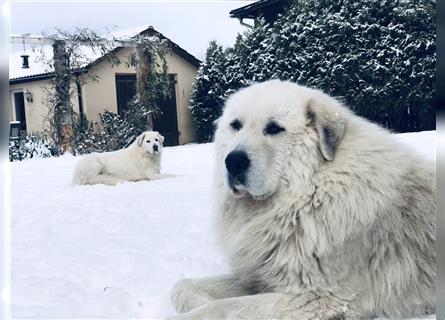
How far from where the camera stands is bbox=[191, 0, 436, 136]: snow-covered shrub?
2.09 metres

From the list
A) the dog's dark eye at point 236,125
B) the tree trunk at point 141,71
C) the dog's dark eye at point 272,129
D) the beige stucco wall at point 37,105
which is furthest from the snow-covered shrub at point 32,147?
the dog's dark eye at point 272,129

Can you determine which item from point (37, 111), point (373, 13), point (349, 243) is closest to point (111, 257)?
point (37, 111)

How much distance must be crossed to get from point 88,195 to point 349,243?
2026mm

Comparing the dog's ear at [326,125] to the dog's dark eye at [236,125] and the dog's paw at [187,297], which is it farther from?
the dog's paw at [187,297]

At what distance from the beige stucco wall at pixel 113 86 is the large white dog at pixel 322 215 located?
731mm

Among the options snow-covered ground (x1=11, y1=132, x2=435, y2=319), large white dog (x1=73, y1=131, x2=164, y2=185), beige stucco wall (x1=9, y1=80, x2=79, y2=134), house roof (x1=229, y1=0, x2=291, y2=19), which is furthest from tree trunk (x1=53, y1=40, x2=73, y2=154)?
house roof (x1=229, y1=0, x2=291, y2=19)

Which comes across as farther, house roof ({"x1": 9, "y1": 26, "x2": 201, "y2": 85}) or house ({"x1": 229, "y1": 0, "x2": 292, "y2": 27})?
house roof ({"x1": 9, "y1": 26, "x2": 201, "y2": 85})

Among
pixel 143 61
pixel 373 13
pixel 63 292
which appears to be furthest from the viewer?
pixel 143 61

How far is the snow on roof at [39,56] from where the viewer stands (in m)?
1.81

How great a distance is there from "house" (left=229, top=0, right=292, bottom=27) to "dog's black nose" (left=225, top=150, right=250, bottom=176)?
0.74 meters

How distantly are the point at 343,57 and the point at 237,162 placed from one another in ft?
3.18

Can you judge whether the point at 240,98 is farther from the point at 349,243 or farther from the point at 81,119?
the point at 81,119

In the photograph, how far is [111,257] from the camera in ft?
7.11

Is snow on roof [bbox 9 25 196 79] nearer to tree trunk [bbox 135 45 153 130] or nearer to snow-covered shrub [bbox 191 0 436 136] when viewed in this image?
tree trunk [bbox 135 45 153 130]
